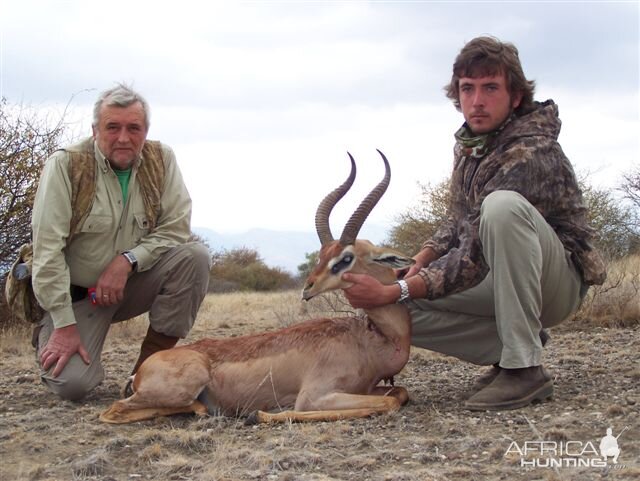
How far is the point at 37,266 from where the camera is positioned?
6.64 metres

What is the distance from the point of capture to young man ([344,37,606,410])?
18.4ft

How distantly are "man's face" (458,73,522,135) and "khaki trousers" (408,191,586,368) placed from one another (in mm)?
653

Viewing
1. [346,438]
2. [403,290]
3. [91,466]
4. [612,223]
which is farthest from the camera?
[612,223]

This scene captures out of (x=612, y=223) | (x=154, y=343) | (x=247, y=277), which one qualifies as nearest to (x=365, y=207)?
(x=154, y=343)

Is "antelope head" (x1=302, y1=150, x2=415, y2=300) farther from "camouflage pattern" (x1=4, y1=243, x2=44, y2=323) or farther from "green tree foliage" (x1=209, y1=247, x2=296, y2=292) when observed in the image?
"green tree foliage" (x1=209, y1=247, x2=296, y2=292)

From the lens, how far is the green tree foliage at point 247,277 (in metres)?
31.6

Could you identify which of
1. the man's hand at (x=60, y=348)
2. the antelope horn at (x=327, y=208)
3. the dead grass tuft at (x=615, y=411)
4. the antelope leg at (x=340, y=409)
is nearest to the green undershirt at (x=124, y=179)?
the man's hand at (x=60, y=348)

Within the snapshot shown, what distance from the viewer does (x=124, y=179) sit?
711 centimetres

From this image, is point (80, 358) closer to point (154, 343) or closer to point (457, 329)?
point (154, 343)

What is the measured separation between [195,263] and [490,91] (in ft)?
9.68

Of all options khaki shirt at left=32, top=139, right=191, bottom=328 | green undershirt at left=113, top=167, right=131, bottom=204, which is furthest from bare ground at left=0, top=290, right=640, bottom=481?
green undershirt at left=113, top=167, right=131, bottom=204

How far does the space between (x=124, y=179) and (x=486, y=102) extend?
3.13m

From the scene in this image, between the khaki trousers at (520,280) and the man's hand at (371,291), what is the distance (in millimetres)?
589

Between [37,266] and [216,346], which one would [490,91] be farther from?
[37,266]
